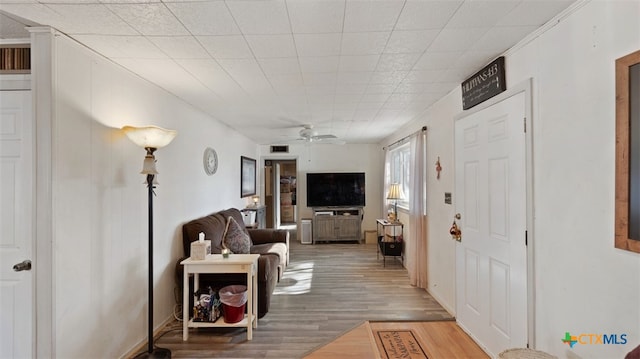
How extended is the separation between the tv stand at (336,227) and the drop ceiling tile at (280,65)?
15.0 feet

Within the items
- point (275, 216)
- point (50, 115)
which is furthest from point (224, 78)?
point (275, 216)

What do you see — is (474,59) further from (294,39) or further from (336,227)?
(336,227)

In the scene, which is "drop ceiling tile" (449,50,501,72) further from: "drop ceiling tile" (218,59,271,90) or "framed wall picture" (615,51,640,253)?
"drop ceiling tile" (218,59,271,90)

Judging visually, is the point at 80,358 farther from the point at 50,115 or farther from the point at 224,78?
the point at 224,78

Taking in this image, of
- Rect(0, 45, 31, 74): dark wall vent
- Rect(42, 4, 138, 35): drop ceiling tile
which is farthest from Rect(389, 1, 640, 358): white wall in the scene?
Rect(0, 45, 31, 74): dark wall vent

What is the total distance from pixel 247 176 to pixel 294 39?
14.4ft

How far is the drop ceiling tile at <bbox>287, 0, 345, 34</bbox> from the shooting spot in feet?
4.95

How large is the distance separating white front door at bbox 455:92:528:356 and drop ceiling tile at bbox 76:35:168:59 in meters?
2.65

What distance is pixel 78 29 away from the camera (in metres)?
1.76

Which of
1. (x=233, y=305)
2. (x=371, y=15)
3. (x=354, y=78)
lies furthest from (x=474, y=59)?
(x=233, y=305)

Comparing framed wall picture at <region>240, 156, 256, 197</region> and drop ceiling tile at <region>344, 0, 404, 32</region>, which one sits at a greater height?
drop ceiling tile at <region>344, 0, 404, 32</region>

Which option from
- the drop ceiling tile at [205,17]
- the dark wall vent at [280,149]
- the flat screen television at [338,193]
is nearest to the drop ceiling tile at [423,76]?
the drop ceiling tile at [205,17]

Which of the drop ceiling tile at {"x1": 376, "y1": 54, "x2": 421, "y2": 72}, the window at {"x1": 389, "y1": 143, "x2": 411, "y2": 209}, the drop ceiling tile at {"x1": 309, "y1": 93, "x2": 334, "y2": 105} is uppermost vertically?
the drop ceiling tile at {"x1": 376, "y1": 54, "x2": 421, "y2": 72}

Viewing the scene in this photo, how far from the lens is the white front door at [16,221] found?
178cm
